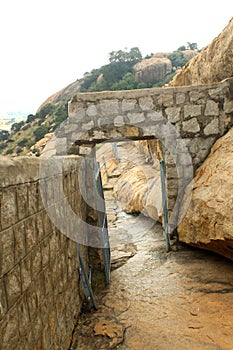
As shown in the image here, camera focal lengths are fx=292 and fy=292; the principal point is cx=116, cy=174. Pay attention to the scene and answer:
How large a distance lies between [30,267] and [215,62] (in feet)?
15.6

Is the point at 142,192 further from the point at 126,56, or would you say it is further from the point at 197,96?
the point at 126,56

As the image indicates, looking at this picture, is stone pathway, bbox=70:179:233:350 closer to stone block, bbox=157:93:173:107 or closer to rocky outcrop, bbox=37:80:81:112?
stone block, bbox=157:93:173:107

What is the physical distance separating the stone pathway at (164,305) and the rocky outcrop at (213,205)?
40 cm

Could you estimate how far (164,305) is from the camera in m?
3.72

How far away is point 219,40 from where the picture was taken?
5051 mm

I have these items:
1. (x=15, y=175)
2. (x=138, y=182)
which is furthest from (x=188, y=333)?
(x=138, y=182)

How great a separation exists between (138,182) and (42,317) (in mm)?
8070

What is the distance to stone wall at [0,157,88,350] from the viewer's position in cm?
157

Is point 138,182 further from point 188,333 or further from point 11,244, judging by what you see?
point 11,244

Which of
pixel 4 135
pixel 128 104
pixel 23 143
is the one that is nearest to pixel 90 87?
pixel 23 143

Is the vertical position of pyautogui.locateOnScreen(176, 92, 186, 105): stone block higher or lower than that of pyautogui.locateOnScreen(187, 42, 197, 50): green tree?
lower

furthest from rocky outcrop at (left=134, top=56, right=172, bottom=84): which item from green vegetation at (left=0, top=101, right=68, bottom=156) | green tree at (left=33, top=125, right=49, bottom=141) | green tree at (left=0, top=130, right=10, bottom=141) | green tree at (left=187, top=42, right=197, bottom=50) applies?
green tree at (left=0, top=130, right=10, bottom=141)

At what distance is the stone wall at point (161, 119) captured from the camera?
481 centimetres

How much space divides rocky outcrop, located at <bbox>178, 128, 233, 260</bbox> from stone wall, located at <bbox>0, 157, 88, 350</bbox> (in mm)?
2085
